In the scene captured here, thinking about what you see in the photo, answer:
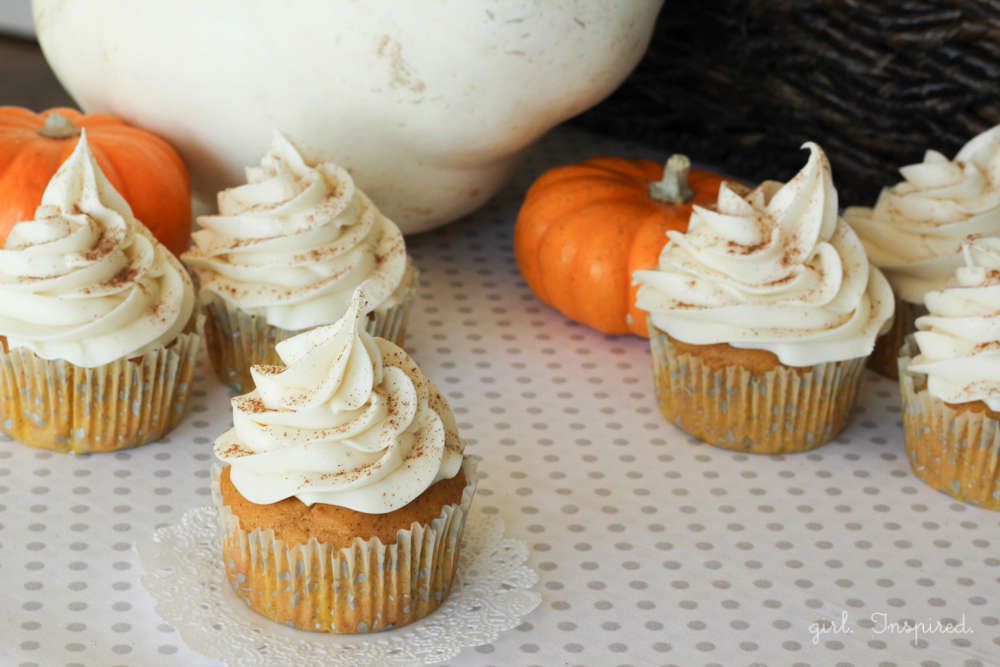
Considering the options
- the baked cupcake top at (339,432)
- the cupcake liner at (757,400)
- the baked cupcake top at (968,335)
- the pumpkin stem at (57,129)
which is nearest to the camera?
the baked cupcake top at (339,432)

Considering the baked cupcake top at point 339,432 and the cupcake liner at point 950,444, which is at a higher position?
the baked cupcake top at point 339,432

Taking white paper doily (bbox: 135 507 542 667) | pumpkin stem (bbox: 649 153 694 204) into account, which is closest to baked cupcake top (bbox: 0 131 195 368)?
white paper doily (bbox: 135 507 542 667)

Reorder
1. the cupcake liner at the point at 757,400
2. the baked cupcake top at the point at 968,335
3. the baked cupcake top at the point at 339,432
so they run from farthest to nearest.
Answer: the cupcake liner at the point at 757,400, the baked cupcake top at the point at 968,335, the baked cupcake top at the point at 339,432

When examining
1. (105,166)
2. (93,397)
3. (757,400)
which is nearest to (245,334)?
(93,397)

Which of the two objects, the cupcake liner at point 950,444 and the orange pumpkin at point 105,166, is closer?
the cupcake liner at point 950,444

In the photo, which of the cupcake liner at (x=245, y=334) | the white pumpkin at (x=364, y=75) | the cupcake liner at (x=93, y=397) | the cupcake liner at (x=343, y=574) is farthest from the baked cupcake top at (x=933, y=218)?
the cupcake liner at (x=93, y=397)

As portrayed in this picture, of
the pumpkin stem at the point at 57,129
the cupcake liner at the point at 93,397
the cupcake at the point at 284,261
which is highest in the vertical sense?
the pumpkin stem at the point at 57,129

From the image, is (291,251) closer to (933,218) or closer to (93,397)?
(93,397)

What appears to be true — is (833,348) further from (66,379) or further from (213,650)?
(66,379)

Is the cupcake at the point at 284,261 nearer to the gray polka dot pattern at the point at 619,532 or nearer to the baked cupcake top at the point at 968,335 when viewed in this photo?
the gray polka dot pattern at the point at 619,532
